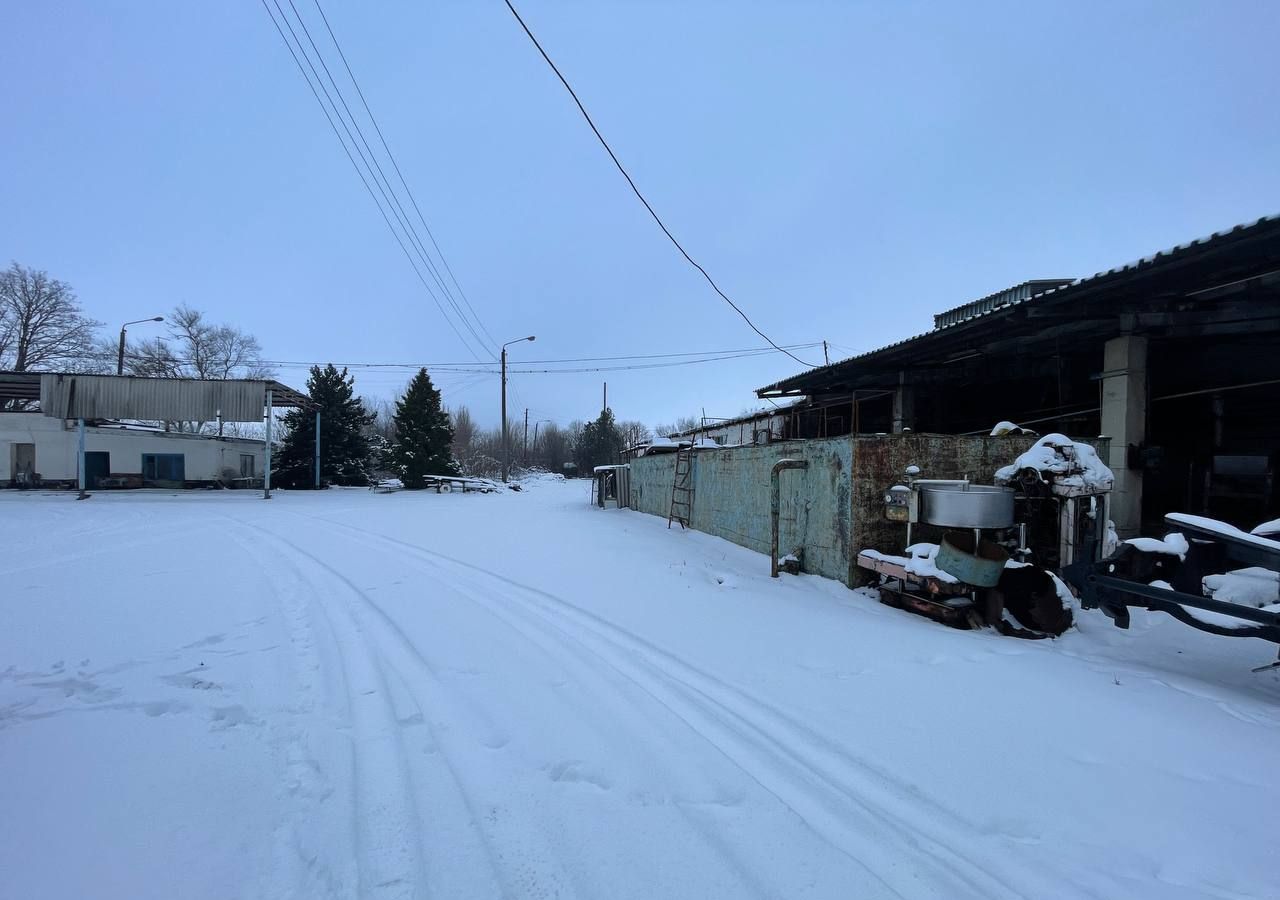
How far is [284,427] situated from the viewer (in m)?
29.7

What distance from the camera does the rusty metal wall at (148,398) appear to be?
2138 centimetres

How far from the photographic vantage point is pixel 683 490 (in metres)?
12.4

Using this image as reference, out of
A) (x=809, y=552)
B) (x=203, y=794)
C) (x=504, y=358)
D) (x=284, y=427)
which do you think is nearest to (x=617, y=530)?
(x=809, y=552)

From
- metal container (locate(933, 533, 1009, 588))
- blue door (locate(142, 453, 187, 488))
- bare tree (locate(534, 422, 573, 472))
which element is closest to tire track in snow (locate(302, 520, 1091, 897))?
metal container (locate(933, 533, 1009, 588))

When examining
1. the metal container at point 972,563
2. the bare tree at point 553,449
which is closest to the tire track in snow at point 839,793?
the metal container at point 972,563

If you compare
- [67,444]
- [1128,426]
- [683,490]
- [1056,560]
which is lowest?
[1056,560]

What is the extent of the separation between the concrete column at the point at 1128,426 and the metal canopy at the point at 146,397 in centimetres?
2616

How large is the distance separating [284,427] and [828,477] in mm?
31766

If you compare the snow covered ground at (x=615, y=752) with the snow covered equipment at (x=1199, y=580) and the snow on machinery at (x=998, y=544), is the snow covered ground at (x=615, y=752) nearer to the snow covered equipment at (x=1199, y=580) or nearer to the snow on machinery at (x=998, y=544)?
the snow on machinery at (x=998, y=544)

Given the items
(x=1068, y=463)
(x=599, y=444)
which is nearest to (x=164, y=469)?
(x=599, y=444)

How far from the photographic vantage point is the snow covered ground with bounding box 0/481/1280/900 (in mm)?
2004

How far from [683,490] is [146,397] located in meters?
23.3

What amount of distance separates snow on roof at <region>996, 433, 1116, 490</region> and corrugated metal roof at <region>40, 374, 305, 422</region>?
25415 millimetres

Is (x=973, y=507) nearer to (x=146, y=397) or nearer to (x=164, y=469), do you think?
(x=146, y=397)
